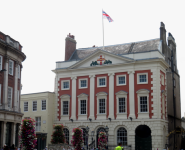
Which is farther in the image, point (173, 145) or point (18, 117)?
point (173, 145)

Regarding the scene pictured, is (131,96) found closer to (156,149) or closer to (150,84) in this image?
(150,84)

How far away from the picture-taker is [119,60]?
45219mm

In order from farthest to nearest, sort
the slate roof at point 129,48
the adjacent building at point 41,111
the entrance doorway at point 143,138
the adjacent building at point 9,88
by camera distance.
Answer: the adjacent building at point 41,111 → the slate roof at point 129,48 → the entrance doorway at point 143,138 → the adjacent building at point 9,88

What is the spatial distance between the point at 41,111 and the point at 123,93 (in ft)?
43.1

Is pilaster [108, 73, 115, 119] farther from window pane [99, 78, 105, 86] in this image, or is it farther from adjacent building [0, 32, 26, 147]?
adjacent building [0, 32, 26, 147]

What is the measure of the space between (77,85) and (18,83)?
38.4ft

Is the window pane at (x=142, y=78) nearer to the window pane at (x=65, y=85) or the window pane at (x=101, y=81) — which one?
the window pane at (x=101, y=81)

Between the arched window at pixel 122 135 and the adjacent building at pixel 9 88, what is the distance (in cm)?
1411

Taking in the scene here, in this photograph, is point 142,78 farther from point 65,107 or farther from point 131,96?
point 65,107

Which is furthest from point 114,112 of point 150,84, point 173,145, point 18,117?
point 18,117

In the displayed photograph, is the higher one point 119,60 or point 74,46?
point 74,46

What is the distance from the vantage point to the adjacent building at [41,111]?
4775 centimetres

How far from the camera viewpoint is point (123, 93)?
44.3 meters

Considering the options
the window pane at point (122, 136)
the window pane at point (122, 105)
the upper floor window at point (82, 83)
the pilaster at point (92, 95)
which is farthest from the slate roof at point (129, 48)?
the window pane at point (122, 136)
